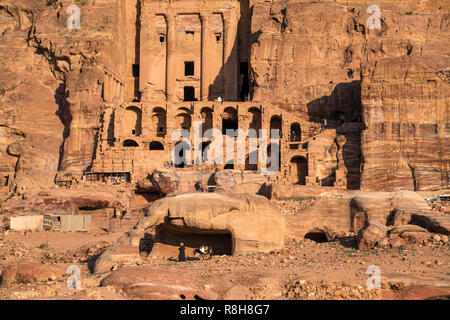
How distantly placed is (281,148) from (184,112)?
11.1m

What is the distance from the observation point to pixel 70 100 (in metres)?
47.2

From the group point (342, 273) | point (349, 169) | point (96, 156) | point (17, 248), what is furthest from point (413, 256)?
point (96, 156)

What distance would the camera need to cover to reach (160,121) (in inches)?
1921

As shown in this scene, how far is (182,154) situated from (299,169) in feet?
35.0

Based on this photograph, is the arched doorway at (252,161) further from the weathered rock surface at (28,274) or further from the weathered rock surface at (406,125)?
the weathered rock surface at (28,274)

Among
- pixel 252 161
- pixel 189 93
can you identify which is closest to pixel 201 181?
pixel 252 161

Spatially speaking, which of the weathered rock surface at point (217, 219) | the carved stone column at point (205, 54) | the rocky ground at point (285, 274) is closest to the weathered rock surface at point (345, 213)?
the rocky ground at point (285, 274)

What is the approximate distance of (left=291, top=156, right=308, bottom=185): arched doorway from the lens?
40906mm

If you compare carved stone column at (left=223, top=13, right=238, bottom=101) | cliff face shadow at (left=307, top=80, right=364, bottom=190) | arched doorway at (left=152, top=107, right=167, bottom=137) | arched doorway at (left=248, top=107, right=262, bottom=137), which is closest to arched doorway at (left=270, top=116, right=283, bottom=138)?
arched doorway at (left=248, top=107, right=262, bottom=137)

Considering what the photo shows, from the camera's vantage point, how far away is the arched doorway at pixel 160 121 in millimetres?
47834

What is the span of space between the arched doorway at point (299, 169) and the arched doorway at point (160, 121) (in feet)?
42.9

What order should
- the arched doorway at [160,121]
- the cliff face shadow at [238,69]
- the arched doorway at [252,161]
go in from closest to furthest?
1. the arched doorway at [252,161]
2. the arched doorway at [160,121]
3. the cliff face shadow at [238,69]

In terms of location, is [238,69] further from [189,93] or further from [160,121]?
[160,121]

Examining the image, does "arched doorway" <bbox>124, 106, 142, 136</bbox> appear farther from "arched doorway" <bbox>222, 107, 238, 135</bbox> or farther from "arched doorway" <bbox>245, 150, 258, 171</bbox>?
"arched doorway" <bbox>245, 150, 258, 171</bbox>
